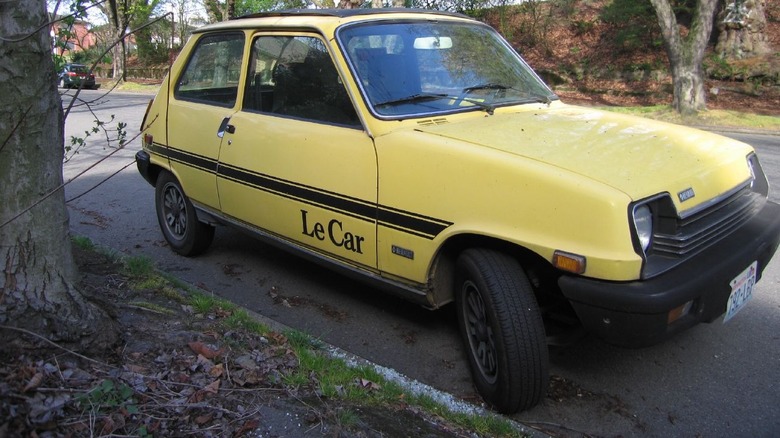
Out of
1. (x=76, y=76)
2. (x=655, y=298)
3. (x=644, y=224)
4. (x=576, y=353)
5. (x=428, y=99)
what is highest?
(x=76, y=76)

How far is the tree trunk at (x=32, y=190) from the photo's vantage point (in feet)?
8.79

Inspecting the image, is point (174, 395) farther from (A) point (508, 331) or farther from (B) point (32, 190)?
(A) point (508, 331)

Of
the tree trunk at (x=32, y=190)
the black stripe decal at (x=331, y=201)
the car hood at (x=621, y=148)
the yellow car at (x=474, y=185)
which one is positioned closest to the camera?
the tree trunk at (x=32, y=190)

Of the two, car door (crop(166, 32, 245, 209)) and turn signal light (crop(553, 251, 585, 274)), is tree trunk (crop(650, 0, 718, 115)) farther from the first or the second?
turn signal light (crop(553, 251, 585, 274))

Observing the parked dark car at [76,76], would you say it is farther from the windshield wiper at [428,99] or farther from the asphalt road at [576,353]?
the windshield wiper at [428,99]

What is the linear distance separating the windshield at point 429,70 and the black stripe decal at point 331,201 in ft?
1.82

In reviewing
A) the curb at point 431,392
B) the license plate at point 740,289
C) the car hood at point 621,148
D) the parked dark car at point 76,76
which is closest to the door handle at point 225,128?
the parked dark car at point 76,76

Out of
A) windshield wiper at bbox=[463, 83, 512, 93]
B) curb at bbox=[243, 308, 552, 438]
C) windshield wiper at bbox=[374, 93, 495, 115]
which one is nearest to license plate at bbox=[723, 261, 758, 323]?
curb at bbox=[243, 308, 552, 438]

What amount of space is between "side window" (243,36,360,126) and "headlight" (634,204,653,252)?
5.44 ft

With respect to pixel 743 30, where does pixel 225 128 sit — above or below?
below

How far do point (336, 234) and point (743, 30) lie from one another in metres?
18.7

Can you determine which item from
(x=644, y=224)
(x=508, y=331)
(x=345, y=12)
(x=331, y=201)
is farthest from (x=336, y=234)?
(x=644, y=224)

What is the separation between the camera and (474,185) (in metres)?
3.09

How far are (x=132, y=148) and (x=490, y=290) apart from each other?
31.3 feet
